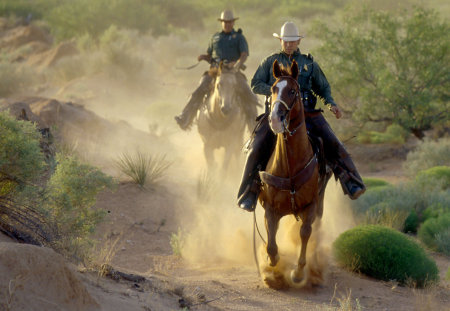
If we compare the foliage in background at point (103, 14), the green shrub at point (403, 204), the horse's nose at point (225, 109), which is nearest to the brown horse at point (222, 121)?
the horse's nose at point (225, 109)

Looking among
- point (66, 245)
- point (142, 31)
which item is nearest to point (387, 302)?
point (66, 245)

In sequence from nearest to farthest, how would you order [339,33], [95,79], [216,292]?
[216,292] < [339,33] < [95,79]

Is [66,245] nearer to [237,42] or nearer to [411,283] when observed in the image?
[411,283]

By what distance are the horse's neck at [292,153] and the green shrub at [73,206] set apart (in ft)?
7.71

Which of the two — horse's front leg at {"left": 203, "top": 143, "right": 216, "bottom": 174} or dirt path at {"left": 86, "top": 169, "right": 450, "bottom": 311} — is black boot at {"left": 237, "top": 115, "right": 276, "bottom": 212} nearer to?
dirt path at {"left": 86, "top": 169, "right": 450, "bottom": 311}

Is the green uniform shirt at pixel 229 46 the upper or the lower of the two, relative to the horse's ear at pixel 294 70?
upper

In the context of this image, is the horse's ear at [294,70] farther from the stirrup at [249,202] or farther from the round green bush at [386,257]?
the round green bush at [386,257]

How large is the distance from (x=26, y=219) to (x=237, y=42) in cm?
782

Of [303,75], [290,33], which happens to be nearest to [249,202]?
[303,75]

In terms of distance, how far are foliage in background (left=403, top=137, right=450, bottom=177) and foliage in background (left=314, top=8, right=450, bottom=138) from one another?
5.50 ft

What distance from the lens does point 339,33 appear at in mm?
20609

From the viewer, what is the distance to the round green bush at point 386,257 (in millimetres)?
8898

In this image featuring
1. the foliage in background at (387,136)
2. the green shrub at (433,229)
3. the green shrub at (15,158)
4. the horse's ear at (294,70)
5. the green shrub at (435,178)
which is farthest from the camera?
the foliage in background at (387,136)

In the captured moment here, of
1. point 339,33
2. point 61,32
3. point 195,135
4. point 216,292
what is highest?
point 61,32
